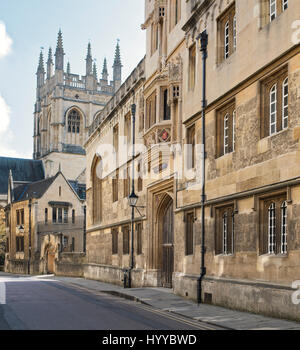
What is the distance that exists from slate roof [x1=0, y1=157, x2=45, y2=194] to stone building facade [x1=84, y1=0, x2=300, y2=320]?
232 ft

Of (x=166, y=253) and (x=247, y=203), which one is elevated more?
(x=247, y=203)

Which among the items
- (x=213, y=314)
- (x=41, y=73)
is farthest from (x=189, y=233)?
(x=41, y=73)

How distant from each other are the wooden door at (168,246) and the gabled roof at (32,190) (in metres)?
40.4

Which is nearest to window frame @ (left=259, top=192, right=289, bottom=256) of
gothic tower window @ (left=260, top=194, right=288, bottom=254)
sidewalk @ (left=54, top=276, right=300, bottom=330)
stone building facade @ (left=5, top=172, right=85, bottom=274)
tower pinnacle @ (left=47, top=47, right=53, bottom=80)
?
gothic tower window @ (left=260, top=194, right=288, bottom=254)

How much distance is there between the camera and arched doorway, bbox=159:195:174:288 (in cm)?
2517

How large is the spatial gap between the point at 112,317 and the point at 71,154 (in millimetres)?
89268

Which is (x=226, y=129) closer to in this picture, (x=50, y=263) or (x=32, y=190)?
(x=50, y=263)

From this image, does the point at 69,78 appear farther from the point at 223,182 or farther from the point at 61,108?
the point at 223,182

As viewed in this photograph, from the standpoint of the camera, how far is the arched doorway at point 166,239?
25.2m

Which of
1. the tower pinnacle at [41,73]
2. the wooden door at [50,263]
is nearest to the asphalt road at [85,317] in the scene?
the wooden door at [50,263]

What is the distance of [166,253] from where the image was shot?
25.7 m

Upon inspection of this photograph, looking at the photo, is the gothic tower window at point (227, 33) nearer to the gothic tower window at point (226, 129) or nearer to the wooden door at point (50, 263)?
the gothic tower window at point (226, 129)

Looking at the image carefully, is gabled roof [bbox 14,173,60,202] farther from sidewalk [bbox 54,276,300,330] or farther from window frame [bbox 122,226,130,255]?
sidewalk [bbox 54,276,300,330]
